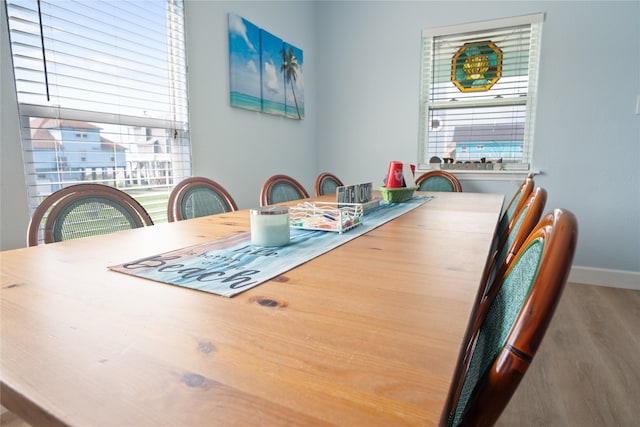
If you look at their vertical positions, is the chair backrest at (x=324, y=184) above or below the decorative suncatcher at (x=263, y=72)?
below

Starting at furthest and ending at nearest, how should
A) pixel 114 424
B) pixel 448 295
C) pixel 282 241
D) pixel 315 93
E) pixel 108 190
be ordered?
pixel 315 93, pixel 108 190, pixel 282 241, pixel 448 295, pixel 114 424

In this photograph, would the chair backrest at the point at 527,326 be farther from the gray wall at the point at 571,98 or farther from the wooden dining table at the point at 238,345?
the gray wall at the point at 571,98

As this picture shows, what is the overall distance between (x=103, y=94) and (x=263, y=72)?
1271 millimetres

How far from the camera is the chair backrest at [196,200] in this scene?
4.80 ft

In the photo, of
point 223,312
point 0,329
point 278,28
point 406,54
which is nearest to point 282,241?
point 223,312

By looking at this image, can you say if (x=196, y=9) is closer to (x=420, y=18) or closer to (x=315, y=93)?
(x=315, y=93)

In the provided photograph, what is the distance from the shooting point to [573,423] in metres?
1.24

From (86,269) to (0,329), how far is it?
26 centimetres

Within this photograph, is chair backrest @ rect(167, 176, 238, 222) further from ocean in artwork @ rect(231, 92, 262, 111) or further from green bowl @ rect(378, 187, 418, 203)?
ocean in artwork @ rect(231, 92, 262, 111)

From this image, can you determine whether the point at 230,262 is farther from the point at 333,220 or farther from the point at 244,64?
the point at 244,64

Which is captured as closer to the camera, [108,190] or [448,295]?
[448,295]

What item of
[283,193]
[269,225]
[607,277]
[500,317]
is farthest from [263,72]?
[607,277]

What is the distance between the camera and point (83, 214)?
112 cm

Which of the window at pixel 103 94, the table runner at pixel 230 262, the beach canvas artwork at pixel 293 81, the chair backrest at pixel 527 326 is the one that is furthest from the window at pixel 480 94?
the chair backrest at pixel 527 326
